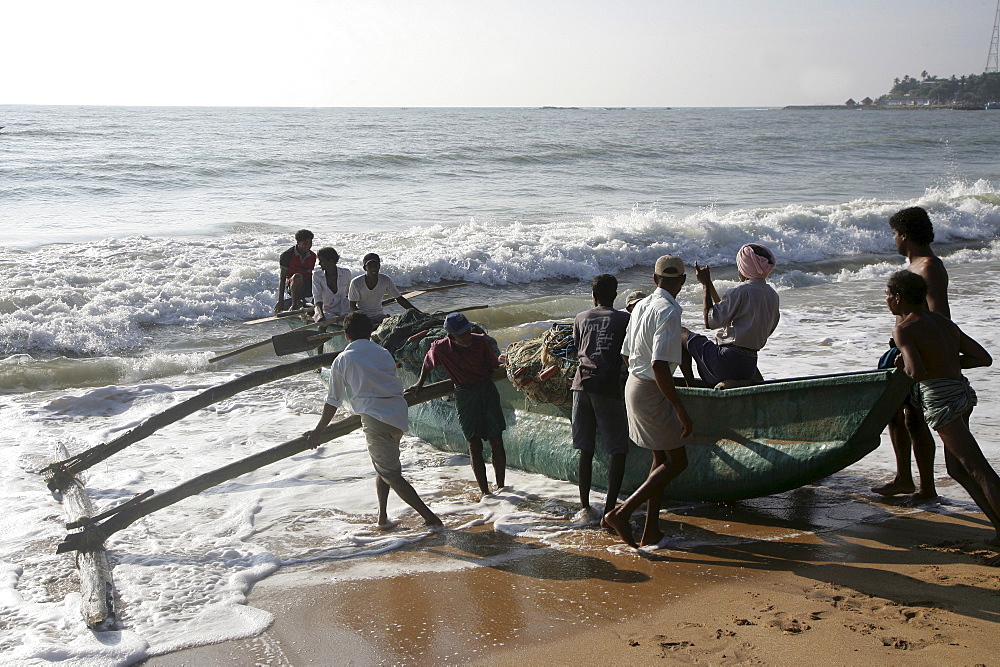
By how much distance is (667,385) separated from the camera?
420 centimetres

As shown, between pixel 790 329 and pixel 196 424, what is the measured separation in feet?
22.6

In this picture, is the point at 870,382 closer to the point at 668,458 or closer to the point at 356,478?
the point at 668,458

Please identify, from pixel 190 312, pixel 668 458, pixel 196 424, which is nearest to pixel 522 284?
pixel 190 312

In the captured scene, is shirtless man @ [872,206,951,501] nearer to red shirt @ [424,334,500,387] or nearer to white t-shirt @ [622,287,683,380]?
white t-shirt @ [622,287,683,380]

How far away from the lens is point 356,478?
6242 millimetres

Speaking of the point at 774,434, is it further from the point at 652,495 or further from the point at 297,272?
→ the point at 297,272

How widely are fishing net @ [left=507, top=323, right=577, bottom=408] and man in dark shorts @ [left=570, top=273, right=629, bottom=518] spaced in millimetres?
383

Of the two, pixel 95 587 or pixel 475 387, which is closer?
pixel 95 587

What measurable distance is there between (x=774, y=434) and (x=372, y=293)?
4.19 m

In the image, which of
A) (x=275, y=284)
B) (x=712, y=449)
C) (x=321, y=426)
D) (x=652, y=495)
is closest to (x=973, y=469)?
(x=712, y=449)

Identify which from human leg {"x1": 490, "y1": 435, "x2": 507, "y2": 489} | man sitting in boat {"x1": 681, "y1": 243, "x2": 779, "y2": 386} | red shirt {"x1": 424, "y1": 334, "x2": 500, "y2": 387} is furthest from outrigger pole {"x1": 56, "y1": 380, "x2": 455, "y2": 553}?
man sitting in boat {"x1": 681, "y1": 243, "x2": 779, "y2": 386}

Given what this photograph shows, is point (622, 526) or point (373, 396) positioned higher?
point (373, 396)

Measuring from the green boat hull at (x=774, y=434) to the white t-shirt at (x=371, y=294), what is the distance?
9.06 ft

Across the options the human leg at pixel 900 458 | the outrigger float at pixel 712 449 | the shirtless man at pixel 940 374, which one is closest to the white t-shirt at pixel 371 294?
the outrigger float at pixel 712 449
